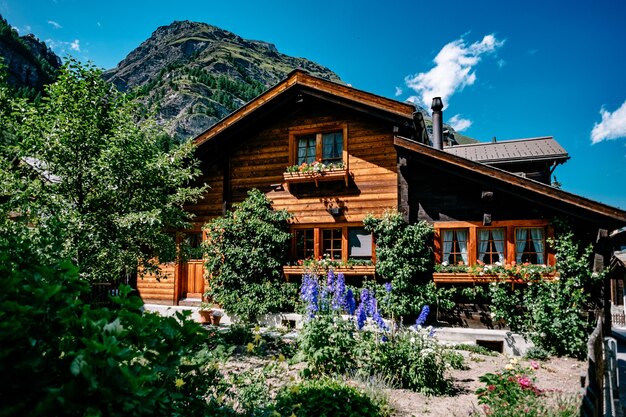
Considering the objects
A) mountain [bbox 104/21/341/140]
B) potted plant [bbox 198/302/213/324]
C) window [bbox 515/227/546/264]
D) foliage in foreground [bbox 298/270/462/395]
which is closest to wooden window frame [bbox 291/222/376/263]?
potted plant [bbox 198/302/213/324]

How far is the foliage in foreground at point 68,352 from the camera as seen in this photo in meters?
1.56

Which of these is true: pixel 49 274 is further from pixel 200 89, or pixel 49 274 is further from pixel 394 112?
pixel 200 89

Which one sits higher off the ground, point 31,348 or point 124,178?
point 124,178

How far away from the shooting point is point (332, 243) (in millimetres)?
11742

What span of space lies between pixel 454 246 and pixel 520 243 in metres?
1.62

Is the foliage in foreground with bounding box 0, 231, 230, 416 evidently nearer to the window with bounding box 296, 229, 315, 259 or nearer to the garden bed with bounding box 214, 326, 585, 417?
the garden bed with bounding box 214, 326, 585, 417

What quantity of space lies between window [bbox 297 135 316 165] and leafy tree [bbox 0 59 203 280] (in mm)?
5361

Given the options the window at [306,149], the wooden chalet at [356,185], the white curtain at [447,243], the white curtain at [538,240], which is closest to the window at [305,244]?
the wooden chalet at [356,185]

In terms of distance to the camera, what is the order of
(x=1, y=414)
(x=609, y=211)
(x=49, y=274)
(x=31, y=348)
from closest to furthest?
(x=1, y=414) → (x=31, y=348) → (x=49, y=274) → (x=609, y=211)

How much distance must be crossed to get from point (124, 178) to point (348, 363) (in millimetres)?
5429

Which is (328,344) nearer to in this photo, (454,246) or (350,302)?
(350,302)

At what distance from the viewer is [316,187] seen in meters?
12.0

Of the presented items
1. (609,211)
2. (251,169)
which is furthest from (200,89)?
(609,211)

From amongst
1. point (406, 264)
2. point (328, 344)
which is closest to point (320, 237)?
point (406, 264)
